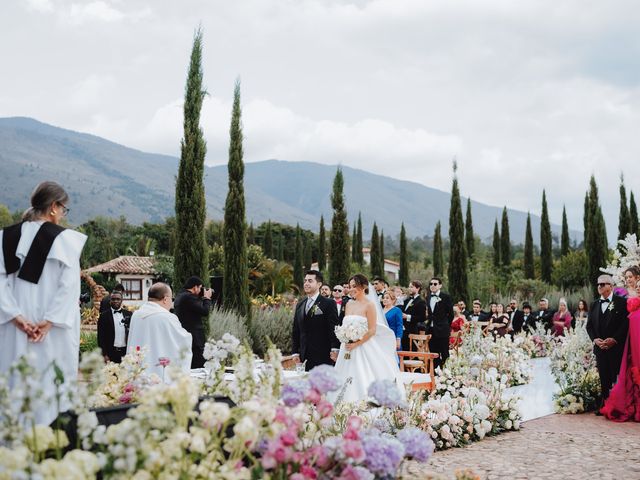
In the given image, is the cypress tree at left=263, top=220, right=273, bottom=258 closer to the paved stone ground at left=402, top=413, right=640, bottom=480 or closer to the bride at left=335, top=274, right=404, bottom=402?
the bride at left=335, top=274, right=404, bottom=402

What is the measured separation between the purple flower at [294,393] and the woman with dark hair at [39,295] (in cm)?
158

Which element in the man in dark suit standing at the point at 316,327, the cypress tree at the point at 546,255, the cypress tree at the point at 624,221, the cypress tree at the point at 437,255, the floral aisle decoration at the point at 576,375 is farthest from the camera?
the cypress tree at the point at 437,255

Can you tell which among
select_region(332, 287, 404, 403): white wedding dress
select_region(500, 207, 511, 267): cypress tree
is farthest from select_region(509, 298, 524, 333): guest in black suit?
select_region(500, 207, 511, 267): cypress tree

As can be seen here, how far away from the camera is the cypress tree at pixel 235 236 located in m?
16.9

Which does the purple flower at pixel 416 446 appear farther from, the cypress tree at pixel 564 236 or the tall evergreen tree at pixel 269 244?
the tall evergreen tree at pixel 269 244

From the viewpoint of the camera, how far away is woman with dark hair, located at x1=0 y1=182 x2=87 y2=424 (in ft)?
12.2

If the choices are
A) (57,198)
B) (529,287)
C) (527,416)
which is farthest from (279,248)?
(57,198)

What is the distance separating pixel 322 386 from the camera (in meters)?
2.65

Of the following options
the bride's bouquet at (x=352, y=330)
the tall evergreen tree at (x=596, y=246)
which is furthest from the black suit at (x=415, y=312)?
the tall evergreen tree at (x=596, y=246)

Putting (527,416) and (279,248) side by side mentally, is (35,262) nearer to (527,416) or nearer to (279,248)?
(527,416)

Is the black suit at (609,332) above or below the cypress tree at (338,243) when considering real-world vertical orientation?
below

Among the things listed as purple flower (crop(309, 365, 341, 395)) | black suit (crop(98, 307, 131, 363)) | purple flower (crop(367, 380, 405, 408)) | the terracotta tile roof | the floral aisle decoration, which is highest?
the terracotta tile roof

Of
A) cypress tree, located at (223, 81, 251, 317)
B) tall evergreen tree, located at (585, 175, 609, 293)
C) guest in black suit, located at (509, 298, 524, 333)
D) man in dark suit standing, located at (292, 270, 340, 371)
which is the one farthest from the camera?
tall evergreen tree, located at (585, 175, 609, 293)

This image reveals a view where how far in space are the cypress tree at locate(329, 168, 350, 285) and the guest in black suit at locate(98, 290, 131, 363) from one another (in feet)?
45.7
